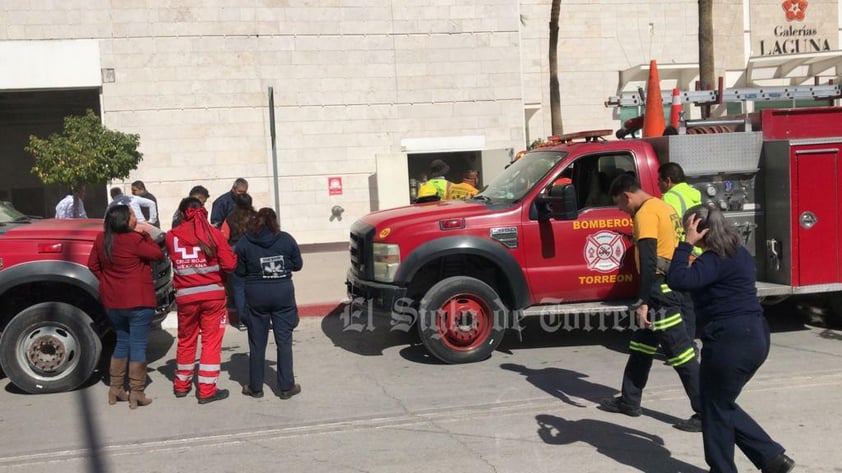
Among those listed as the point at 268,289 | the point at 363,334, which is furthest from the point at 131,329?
the point at 363,334

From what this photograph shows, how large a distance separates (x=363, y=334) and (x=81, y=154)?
718cm

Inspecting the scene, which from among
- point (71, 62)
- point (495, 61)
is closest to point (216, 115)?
point (71, 62)

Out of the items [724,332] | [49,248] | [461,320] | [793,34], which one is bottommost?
[461,320]

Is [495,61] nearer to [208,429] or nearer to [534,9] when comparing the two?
[534,9]

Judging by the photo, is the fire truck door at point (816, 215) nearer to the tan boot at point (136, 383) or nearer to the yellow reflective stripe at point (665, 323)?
the yellow reflective stripe at point (665, 323)

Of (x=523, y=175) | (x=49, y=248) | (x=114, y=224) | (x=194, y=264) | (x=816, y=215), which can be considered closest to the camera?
(x=114, y=224)

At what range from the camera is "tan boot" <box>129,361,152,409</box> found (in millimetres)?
6859

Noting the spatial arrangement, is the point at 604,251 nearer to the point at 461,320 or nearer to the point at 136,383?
the point at 461,320

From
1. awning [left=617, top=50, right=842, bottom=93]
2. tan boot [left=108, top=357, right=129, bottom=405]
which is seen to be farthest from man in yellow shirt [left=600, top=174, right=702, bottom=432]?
awning [left=617, top=50, right=842, bottom=93]

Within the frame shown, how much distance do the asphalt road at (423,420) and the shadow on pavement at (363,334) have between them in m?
0.30

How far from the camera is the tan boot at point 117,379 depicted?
22.6 ft

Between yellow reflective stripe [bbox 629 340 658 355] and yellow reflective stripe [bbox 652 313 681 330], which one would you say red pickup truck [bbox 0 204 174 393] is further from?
yellow reflective stripe [bbox 652 313 681 330]

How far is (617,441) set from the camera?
5.67 metres

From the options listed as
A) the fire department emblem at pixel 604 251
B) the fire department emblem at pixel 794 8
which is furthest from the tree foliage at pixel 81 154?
the fire department emblem at pixel 794 8
